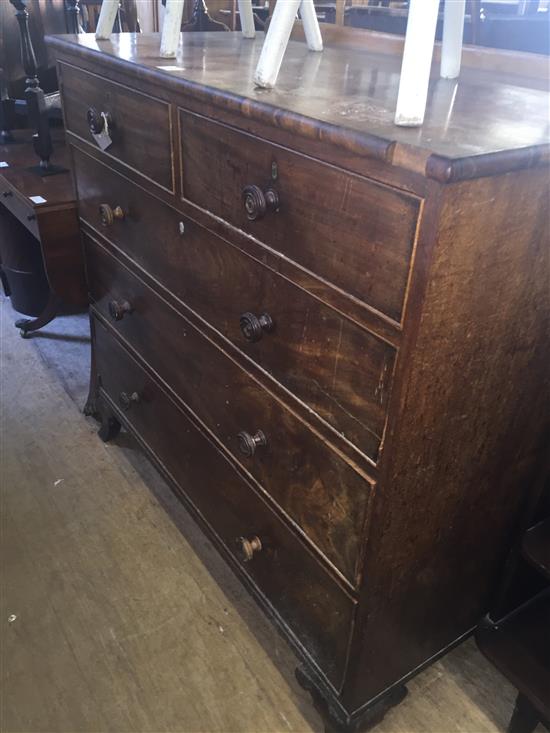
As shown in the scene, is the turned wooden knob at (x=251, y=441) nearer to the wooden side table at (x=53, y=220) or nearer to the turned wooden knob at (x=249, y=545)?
the turned wooden knob at (x=249, y=545)

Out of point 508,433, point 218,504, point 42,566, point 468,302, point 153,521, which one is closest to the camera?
point 468,302

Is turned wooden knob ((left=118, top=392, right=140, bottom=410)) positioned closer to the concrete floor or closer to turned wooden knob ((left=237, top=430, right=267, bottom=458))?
the concrete floor

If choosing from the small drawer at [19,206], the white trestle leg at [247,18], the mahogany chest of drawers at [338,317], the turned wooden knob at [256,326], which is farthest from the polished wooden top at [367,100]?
the small drawer at [19,206]

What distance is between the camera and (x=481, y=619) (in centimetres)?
129

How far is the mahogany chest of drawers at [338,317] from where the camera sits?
0.72 m

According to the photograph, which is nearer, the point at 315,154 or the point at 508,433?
the point at 315,154

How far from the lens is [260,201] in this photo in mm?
854

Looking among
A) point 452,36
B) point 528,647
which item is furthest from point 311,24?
point 528,647

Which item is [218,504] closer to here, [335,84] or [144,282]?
[144,282]

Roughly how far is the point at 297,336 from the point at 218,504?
22.2 inches

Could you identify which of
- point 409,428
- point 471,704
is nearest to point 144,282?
point 409,428

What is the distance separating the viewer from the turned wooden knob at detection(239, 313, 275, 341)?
3.18 feet

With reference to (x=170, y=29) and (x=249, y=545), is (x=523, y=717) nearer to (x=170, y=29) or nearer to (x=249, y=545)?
(x=249, y=545)

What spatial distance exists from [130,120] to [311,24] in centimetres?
47
